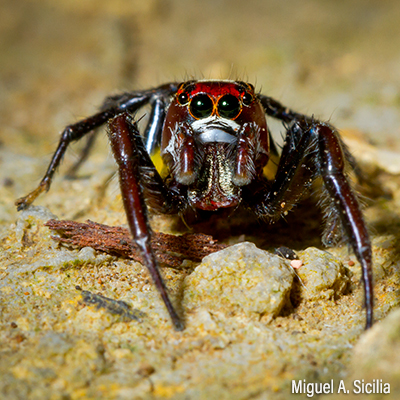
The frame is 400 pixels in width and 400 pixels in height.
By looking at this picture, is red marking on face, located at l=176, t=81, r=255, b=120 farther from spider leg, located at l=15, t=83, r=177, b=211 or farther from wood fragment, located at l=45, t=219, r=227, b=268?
wood fragment, located at l=45, t=219, r=227, b=268

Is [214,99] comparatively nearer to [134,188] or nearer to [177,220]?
[134,188]

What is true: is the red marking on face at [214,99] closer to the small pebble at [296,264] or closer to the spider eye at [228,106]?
the spider eye at [228,106]

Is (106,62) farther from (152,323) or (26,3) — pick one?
(152,323)

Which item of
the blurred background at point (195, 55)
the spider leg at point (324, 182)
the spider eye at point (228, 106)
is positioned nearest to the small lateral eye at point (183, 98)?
the spider eye at point (228, 106)

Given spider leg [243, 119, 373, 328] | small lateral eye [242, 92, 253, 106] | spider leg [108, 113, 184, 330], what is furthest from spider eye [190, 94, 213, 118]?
spider leg [243, 119, 373, 328]

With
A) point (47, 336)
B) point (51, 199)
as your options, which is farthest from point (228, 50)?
point (47, 336)

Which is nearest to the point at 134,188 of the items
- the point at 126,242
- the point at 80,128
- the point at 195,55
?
the point at 126,242
